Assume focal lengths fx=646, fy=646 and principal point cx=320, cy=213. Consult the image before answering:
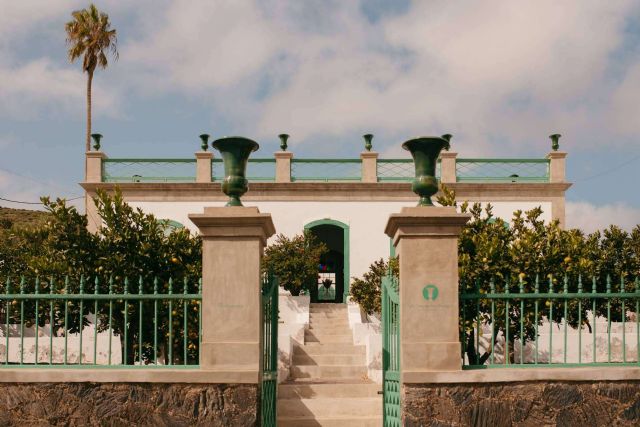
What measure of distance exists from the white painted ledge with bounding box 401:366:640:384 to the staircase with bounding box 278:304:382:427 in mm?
3591

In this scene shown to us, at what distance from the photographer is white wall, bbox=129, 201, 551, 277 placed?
20.8 m

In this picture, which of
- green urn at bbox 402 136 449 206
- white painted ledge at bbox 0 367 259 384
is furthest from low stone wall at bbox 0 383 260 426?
green urn at bbox 402 136 449 206

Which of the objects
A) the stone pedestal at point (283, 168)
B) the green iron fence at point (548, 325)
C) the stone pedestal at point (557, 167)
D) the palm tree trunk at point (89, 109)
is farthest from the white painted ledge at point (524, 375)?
the palm tree trunk at point (89, 109)

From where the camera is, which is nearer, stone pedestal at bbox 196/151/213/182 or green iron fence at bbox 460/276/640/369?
green iron fence at bbox 460/276/640/369

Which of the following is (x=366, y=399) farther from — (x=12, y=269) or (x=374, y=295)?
(x=12, y=269)

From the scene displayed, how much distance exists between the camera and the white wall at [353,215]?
818 inches

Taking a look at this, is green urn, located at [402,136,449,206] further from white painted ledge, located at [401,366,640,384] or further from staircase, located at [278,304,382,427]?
staircase, located at [278,304,382,427]

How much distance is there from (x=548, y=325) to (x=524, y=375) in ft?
31.0

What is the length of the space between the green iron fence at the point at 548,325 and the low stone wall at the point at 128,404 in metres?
2.24

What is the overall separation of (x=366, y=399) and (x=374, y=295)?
733 centimetres

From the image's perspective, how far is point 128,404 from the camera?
19.8 feet

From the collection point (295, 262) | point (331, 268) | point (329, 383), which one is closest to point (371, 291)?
point (295, 262)

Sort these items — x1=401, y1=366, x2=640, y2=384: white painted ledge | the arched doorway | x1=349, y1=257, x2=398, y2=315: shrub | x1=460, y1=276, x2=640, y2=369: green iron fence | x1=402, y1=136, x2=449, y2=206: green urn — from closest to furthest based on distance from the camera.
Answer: x1=401, y1=366, x2=640, y2=384: white painted ledge
x1=402, y1=136, x2=449, y2=206: green urn
x1=460, y1=276, x2=640, y2=369: green iron fence
x1=349, y1=257, x2=398, y2=315: shrub
the arched doorway

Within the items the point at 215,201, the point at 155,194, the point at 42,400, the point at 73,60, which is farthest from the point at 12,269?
the point at 42,400
